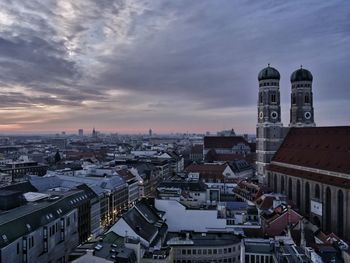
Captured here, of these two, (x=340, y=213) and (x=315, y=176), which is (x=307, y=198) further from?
(x=340, y=213)

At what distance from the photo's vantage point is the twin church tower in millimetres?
108625

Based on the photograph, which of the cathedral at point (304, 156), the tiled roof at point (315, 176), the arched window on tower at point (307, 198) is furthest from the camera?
the arched window on tower at point (307, 198)

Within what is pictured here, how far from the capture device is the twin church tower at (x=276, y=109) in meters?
109

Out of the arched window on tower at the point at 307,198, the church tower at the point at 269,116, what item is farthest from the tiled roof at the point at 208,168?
the arched window on tower at the point at 307,198

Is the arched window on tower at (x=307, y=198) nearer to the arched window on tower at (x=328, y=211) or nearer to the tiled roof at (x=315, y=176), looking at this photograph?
the tiled roof at (x=315, y=176)

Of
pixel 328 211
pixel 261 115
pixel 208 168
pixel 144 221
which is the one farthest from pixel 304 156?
pixel 208 168

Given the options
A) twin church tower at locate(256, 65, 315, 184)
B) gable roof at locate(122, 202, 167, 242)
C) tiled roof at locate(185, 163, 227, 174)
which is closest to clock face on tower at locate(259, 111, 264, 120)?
twin church tower at locate(256, 65, 315, 184)

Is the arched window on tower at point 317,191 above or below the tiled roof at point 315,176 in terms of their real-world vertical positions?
below

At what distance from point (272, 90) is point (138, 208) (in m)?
60.4

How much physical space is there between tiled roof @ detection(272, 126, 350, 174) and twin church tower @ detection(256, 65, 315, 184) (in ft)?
17.1

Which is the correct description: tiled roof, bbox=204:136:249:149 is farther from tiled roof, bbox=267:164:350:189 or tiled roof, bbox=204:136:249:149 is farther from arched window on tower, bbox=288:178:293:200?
arched window on tower, bbox=288:178:293:200

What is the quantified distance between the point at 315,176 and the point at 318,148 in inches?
347

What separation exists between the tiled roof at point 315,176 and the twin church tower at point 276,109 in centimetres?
838

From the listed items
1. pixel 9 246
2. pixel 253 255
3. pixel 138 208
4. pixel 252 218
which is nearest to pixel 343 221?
pixel 252 218
